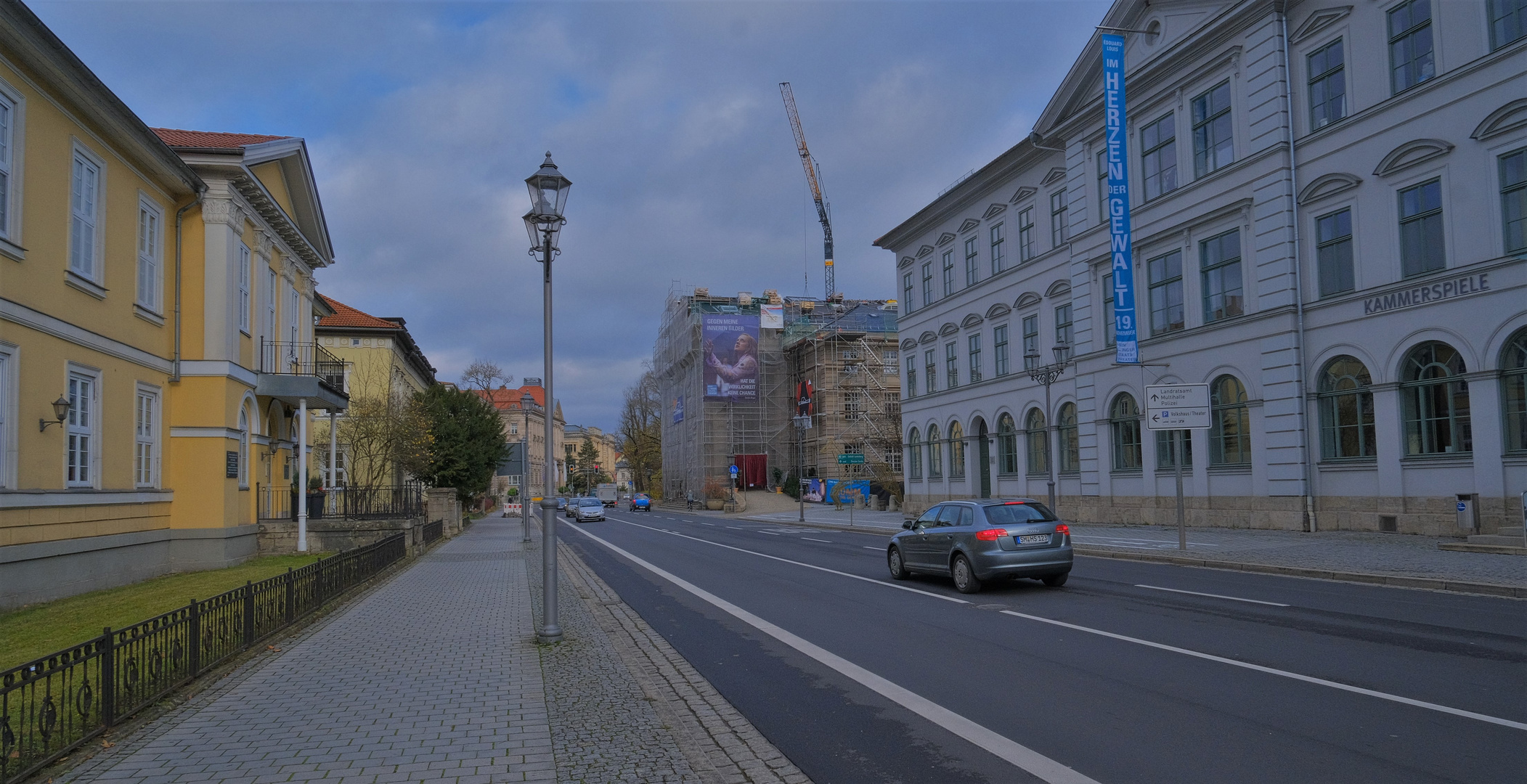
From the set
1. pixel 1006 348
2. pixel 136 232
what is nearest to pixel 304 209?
pixel 136 232

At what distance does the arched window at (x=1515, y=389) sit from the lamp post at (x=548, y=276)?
1997cm

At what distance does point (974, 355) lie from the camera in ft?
139

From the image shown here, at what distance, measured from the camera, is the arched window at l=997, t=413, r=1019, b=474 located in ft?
127

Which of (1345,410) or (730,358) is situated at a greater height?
(730,358)

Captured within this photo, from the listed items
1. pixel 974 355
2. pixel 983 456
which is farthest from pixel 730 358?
pixel 983 456

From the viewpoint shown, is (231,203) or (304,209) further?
(304,209)

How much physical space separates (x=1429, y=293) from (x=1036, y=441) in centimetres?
1739

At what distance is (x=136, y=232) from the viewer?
1891cm

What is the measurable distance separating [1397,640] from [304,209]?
28.3m

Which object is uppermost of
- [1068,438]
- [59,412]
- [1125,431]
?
[59,412]

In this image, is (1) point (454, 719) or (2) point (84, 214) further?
(2) point (84, 214)

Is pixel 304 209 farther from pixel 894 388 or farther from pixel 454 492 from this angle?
pixel 894 388

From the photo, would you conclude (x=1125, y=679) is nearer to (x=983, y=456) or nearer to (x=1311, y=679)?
(x=1311, y=679)

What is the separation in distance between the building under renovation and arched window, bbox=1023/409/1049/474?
24448mm
